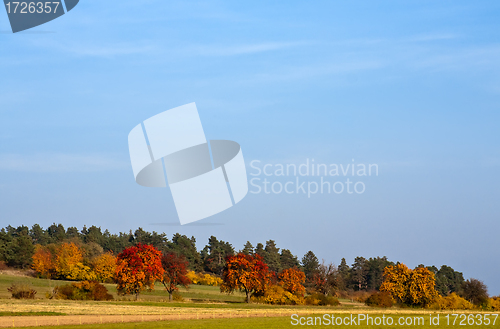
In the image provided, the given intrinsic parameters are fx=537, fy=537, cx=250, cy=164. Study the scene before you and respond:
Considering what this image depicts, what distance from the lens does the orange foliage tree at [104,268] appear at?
102m

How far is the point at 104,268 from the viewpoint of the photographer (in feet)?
339

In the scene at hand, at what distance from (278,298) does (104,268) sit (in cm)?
4675

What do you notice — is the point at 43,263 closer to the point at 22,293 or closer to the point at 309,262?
the point at 22,293

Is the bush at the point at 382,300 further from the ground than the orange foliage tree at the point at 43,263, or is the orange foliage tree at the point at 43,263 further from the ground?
the orange foliage tree at the point at 43,263

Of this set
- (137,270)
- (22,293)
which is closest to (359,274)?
(137,270)

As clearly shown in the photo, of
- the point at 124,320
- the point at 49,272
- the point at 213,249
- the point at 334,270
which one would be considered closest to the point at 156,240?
the point at 213,249

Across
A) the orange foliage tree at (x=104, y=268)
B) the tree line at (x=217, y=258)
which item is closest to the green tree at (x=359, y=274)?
the tree line at (x=217, y=258)

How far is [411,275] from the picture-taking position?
72.2m

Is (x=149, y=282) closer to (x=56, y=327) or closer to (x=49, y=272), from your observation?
(x=56, y=327)

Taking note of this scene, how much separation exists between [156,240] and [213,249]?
60.3 feet

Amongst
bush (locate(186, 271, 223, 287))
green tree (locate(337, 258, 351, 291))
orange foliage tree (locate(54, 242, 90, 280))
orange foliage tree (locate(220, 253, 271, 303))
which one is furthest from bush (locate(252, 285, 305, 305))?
green tree (locate(337, 258, 351, 291))

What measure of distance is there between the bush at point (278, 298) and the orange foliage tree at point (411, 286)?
12.3 metres

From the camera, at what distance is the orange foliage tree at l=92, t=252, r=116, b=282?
335 ft

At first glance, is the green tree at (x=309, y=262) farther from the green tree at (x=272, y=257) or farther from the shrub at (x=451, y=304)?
the shrub at (x=451, y=304)
